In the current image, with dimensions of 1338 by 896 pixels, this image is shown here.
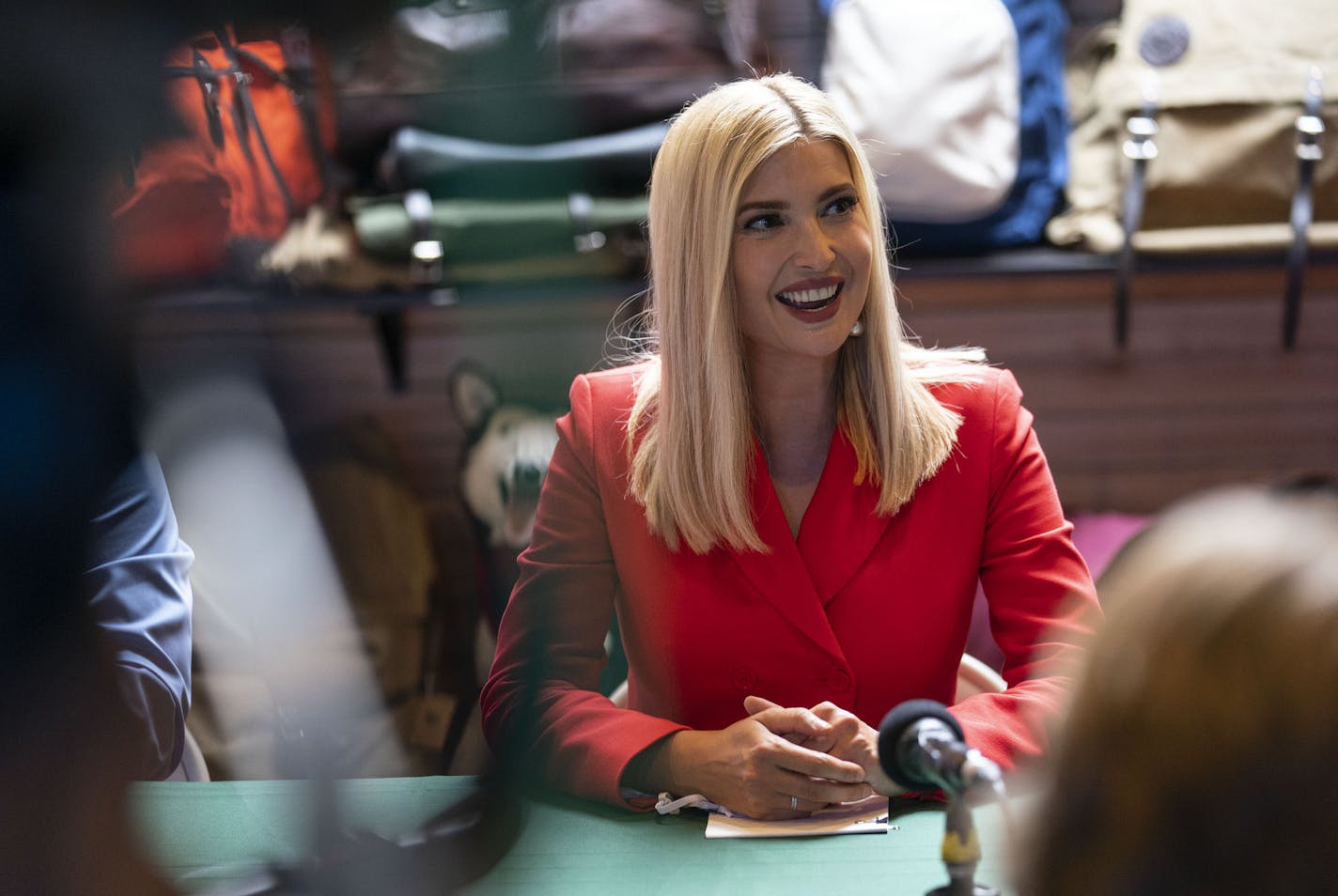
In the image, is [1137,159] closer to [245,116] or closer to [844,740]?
[844,740]

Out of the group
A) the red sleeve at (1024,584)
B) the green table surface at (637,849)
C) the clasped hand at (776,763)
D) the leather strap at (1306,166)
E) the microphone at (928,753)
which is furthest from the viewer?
the leather strap at (1306,166)

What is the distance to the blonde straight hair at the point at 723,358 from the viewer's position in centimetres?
135

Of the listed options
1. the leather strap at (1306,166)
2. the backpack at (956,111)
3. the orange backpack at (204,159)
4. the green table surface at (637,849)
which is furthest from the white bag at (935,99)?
the orange backpack at (204,159)

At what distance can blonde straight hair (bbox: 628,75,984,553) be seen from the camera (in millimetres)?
1347

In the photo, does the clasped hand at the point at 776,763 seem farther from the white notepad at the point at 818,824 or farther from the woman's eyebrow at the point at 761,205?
the woman's eyebrow at the point at 761,205

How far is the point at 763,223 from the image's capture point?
1378 millimetres

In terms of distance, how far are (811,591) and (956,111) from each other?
3.47 feet

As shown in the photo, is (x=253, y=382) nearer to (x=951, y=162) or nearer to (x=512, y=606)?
(x=512, y=606)

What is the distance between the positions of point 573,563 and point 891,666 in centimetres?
40

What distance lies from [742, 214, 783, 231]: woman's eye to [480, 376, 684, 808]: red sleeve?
297 mm

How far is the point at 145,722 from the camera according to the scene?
1.54 ft

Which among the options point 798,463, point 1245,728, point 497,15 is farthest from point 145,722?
point 497,15

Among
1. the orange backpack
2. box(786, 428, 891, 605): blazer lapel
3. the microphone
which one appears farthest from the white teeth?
the orange backpack

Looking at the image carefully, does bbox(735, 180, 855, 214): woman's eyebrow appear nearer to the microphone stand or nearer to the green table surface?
the green table surface
